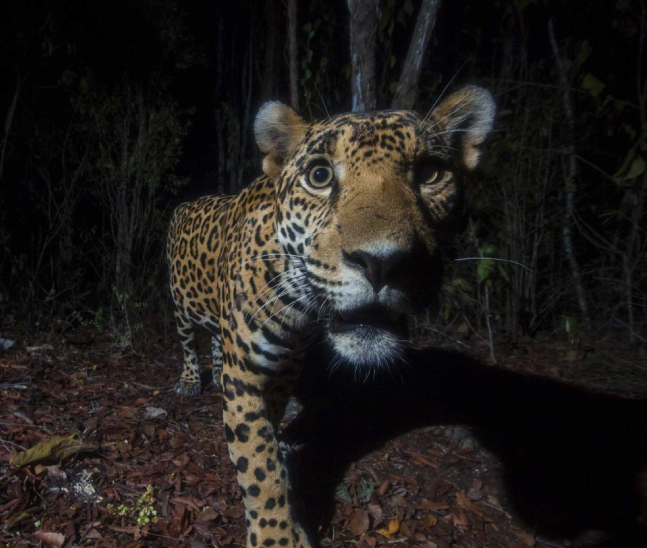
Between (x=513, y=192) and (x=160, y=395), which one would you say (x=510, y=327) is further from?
(x=160, y=395)

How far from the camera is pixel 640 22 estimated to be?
17.9ft

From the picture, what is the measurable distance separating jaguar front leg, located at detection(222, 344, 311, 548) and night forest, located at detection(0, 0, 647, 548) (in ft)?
1.25

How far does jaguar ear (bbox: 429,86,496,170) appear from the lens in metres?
2.70

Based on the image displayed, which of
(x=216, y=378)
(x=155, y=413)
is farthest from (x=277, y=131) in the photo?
(x=216, y=378)

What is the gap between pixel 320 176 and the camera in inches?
98.3

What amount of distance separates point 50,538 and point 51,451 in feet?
2.31

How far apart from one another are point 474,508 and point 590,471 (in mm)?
1065

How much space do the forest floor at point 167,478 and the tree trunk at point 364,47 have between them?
3260 millimetres

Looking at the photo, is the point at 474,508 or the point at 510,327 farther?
the point at 510,327

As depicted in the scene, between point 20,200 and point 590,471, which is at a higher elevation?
point 20,200

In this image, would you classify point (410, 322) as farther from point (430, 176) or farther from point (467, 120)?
point (430, 176)

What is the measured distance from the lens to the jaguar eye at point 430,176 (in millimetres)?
2518

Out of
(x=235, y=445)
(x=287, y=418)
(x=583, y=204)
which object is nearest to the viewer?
(x=235, y=445)

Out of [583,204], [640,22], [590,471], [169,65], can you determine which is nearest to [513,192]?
[583,204]
